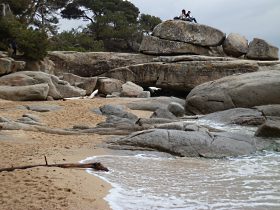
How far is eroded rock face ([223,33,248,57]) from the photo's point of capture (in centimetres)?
2789

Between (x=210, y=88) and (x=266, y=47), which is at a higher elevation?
(x=266, y=47)

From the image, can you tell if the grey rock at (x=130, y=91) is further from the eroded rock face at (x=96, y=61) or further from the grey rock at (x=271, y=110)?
the grey rock at (x=271, y=110)

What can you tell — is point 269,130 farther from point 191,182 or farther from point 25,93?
point 25,93

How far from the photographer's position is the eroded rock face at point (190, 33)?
90.8 feet

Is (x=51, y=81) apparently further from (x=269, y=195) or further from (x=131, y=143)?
(x=269, y=195)

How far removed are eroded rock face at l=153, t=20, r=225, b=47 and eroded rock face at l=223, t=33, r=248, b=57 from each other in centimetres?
51

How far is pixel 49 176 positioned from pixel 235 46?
77.7ft

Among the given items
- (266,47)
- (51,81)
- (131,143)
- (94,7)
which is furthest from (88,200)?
(94,7)

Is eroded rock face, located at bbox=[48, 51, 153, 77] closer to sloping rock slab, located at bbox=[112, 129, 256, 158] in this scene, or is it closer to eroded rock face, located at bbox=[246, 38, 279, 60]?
eroded rock face, located at bbox=[246, 38, 279, 60]

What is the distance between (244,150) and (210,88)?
8.11 m

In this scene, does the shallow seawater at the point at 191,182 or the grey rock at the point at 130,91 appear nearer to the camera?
the shallow seawater at the point at 191,182

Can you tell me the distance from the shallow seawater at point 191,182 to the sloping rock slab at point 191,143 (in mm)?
344

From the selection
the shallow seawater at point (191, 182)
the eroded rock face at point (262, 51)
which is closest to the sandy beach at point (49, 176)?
the shallow seawater at point (191, 182)

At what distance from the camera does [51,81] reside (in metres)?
19.5
